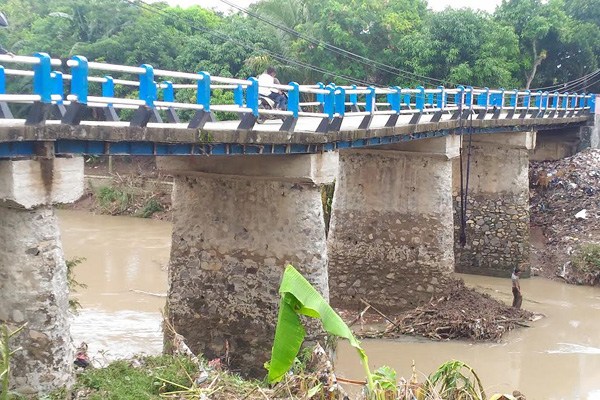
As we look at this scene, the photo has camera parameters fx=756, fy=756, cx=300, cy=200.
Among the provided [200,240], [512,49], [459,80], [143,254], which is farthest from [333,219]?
[512,49]

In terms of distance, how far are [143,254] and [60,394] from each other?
16155 millimetres

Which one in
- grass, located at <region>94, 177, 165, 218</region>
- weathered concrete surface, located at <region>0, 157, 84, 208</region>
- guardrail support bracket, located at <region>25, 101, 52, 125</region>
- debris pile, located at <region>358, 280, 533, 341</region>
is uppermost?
guardrail support bracket, located at <region>25, 101, 52, 125</region>

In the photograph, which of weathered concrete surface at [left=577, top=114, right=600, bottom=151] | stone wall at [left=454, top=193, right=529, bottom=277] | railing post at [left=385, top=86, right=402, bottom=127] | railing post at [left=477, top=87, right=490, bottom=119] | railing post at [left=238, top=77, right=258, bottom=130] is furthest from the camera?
weathered concrete surface at [left=577, top=114, right=600, bottom=151]

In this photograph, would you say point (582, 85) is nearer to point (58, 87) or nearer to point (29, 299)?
point (58, 87)

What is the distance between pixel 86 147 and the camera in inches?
301

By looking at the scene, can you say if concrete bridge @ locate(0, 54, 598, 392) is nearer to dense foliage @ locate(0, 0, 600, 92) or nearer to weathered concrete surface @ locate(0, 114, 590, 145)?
weathered concrete surface @ locate(0, 114, 590, 145)

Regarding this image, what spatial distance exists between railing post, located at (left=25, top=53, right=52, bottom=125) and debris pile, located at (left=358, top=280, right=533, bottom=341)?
29.4 feet

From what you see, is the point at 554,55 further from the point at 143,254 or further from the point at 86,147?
the point at 86,147

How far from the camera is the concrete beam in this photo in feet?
35.8

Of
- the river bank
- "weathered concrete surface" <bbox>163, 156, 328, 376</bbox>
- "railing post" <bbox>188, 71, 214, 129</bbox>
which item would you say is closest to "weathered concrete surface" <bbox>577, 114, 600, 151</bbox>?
the river bank

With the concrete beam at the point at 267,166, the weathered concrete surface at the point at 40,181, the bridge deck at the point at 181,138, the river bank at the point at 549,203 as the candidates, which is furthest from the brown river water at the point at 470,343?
the concrete beam at the point at 267,166

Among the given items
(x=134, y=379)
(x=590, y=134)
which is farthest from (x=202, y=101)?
(x=590, y=134)

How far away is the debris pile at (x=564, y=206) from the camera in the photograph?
68.7 ft

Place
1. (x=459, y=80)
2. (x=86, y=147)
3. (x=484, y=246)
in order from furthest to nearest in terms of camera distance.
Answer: (x=459, y=80)
(x=484, y=246)
(x=86, y=147)
